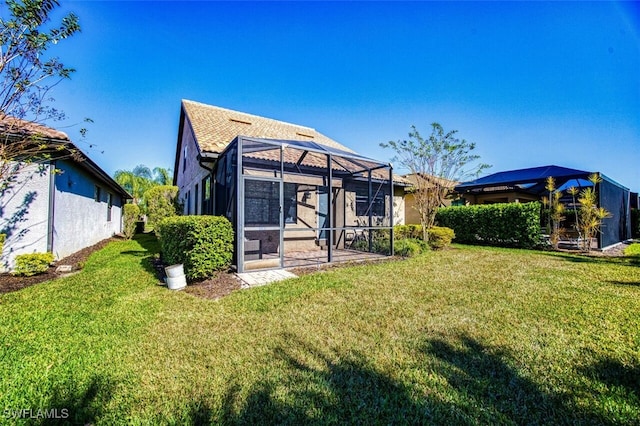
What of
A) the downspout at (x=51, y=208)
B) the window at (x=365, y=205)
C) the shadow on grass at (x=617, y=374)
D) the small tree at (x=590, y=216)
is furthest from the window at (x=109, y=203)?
the small tree at (x=590, y=216)

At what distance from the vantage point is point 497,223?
12.1 metres

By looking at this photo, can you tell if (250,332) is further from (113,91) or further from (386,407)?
(113,91)

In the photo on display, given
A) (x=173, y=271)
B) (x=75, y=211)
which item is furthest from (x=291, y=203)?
(x=75, y=211)

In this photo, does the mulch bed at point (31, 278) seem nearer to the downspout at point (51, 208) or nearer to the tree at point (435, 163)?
the downspout at point (51, 208)

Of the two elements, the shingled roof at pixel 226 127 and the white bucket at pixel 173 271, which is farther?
the shingled roof at pixel 226 127

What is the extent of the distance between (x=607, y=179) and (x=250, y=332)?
15.5 meters

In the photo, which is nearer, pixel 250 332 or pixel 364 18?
pixel 250 332

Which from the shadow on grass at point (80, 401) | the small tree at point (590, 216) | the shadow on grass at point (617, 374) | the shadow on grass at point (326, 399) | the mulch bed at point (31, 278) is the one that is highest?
the small tree at point (590, 216)

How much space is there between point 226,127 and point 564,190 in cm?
1821

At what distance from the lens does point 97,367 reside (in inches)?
103

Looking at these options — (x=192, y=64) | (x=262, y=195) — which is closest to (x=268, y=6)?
(x=192, y=64)

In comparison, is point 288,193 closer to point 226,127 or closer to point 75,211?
point 226,127

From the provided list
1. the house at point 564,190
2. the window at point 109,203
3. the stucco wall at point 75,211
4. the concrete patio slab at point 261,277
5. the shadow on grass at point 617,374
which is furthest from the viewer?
the window at point 109,203

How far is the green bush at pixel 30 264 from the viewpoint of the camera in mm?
6004
